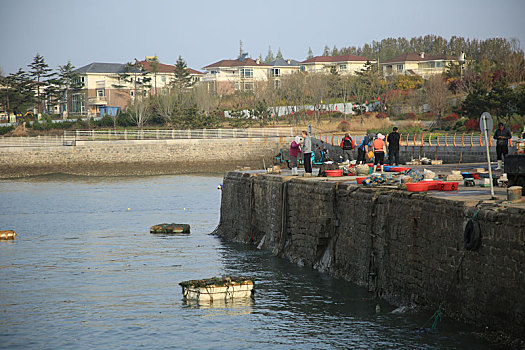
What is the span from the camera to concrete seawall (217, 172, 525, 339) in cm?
1043

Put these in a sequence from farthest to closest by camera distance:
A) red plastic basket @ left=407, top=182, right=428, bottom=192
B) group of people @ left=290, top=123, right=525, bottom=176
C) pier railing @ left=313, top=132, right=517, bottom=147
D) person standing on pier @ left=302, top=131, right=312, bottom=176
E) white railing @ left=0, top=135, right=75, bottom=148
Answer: white railing @ left=0, top=135, right=75, bottom=148 → pier railing @ left=313, top=132, right=517, bottom=147 → person standing on pier @ left=302, top=131, right=312, bottom=176 → group of people @ left=290, top=123, right=525, bottom=176 → red plastic basket @ left=407, top=182, right=428, bottom=192

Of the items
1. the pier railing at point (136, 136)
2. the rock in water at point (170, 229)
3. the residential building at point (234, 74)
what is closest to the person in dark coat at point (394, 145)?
the rock in water at point (170, 229)

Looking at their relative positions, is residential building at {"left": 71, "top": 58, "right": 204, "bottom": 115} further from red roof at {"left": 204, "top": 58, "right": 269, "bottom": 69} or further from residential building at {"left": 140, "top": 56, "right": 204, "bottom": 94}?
red roof at {"left": 204, "top": 58, "right": 269, "bottom": 69}

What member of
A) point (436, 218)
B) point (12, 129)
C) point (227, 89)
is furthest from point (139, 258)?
point (227, 89)

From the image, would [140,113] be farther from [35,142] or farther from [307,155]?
[307,155]

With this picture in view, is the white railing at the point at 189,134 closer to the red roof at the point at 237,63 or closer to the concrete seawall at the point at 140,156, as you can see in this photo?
the concrete seawall at the point at 140,156

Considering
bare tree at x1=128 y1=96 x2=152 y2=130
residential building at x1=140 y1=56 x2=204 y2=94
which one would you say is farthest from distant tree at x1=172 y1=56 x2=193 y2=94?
bare tree at x1=128 y1=96 x2=152 y2=130

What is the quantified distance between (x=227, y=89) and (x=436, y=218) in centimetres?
10511

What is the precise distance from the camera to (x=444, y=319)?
39.0 ft

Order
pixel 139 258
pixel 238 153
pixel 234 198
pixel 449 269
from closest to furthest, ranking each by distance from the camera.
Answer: pixel 449 269 → pixel 139 258 → pixel 234 198 → pixel 238 153

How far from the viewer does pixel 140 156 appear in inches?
2355

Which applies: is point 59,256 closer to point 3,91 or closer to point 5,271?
point 5,271

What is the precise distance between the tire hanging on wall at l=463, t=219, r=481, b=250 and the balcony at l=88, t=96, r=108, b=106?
→ 99076 millimetres

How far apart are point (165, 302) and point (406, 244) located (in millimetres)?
5523
